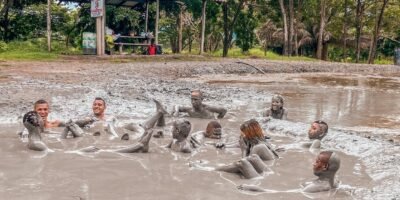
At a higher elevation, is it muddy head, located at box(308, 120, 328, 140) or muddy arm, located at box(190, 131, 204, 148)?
muddy head, located at box(308, 120, 328, 140)

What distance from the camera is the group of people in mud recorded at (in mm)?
5008

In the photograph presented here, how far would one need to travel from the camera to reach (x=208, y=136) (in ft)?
25.1

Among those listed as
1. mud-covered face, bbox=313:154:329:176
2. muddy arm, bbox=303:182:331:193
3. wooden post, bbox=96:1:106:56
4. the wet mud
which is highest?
wooden post, bbox=96:1:106:56

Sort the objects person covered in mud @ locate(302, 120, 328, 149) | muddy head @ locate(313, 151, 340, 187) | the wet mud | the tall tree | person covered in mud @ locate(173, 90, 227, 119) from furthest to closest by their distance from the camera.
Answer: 1. the tall tree
2. person covered in mud @ locate(173, 90, 227, 119)
3. person covered in mud @ locate(302, 120, 328, 149)
4. muddy head @ locate(313, 151, 340, 187)
5. the wet mud

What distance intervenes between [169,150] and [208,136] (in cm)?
118

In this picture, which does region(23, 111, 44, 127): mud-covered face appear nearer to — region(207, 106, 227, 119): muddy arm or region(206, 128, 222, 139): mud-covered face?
region(206, 128, 222, 139): mud-covered face

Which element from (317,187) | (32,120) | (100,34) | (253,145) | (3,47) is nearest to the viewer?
(317,187)

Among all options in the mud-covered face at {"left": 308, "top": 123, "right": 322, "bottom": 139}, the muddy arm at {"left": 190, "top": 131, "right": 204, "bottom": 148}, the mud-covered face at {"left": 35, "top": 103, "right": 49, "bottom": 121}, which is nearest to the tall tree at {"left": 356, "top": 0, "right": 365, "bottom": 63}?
the mud-covered face at {"left": 308, "top": 123, "right": 322, "bottom": 139}

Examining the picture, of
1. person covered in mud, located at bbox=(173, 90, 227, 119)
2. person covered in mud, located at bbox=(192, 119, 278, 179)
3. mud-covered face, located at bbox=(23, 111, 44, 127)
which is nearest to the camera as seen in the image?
person covered in mud, located at bbox=(192, 119, 278, 179)

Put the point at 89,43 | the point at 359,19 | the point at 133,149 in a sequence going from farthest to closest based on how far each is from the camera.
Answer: the point at 359,19 → the point at 89,43 → the point at 133,149

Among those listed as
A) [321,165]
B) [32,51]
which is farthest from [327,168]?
[32,51]

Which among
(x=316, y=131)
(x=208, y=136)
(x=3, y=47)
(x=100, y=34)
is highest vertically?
(x=100, y=34)

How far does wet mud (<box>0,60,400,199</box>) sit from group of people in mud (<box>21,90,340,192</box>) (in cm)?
11

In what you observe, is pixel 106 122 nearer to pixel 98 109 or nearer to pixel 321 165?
pixel 98 109
